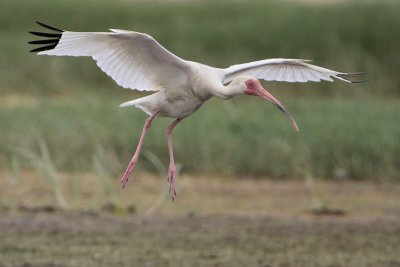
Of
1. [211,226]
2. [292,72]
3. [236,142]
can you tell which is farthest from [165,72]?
[236,142]

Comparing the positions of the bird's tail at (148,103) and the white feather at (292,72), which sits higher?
the white feather at (292,72)

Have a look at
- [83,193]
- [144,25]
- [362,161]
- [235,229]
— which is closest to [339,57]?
[144,25]

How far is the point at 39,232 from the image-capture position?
9.52 metres

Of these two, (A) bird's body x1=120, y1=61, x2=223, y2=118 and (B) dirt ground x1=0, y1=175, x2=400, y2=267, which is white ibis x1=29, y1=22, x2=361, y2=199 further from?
(B) dirt ground x1=0, y1=175, x2=400, y2=267

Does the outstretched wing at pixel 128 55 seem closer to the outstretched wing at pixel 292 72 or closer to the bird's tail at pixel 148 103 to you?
the bird's tail at pixel 148 103

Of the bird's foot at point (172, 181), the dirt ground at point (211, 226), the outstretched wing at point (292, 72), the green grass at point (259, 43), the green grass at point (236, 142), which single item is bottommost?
the dirt ground at point (211, 226)

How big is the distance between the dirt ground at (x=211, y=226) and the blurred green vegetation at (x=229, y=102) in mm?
336

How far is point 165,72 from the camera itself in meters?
7.46

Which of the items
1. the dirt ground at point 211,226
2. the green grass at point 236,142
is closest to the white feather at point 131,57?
the dirt ground at point 211,226

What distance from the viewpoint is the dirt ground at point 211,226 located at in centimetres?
867

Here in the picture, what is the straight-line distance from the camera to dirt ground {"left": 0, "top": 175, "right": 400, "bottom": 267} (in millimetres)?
8672

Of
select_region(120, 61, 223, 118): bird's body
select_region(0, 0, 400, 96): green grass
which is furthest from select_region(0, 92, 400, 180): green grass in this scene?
select_region(120, 61, 223, 118): bird's body

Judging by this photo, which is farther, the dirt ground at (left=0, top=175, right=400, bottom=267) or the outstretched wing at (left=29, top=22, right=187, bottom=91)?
the dirt ground at (left=0, top=175, right=400, bottom=267)

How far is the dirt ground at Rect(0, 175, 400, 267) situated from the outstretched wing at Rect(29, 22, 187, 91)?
5.07 ft
